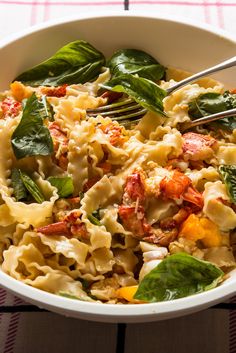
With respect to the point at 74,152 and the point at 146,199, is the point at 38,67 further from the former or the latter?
the point at 146,199

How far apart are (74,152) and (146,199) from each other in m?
0.47

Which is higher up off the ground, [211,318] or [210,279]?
[210,279]

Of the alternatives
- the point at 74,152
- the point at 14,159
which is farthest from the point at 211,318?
the point at 14,159

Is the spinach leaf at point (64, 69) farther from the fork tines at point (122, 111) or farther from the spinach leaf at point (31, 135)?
the spinach leaf at point (31, 135)

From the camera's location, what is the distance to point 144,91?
3.44 m

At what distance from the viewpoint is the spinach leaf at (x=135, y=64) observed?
378 cm

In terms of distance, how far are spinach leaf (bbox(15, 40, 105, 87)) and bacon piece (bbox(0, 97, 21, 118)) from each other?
238 millimetres

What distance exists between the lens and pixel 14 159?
331 cm

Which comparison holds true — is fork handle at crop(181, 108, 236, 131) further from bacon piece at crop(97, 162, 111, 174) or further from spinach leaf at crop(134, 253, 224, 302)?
spinach leaf at crop(134, 253, 224, 302)

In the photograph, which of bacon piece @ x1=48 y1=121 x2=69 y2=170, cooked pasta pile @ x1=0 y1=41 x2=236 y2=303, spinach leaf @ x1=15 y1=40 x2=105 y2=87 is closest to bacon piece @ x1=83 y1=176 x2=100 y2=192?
cooked pasta pile @ x1=0 y1=41 x2=236 y2=303

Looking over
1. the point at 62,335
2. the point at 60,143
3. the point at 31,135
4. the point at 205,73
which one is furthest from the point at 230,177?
the point at 62,335

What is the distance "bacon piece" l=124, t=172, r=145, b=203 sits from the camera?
3.10 meters

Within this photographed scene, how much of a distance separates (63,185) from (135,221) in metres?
0.42

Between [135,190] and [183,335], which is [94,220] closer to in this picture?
[135,190]
